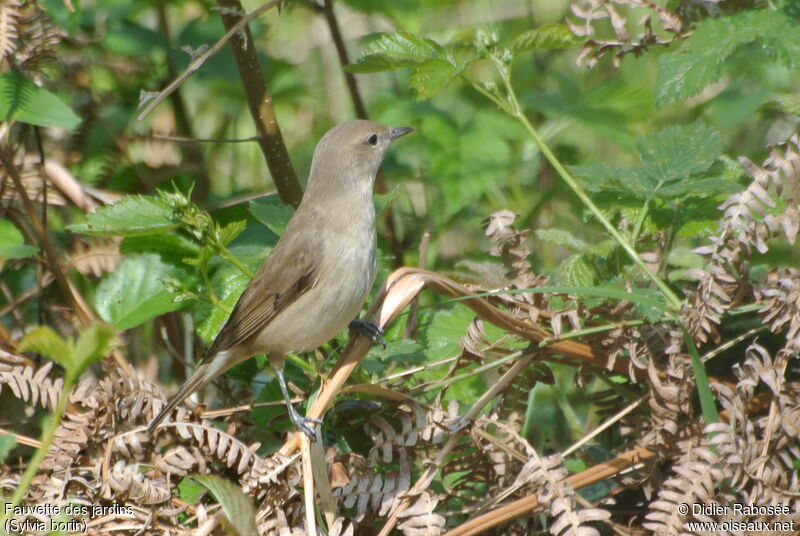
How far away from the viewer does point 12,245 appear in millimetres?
3463

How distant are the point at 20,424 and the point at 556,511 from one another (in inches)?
95.4

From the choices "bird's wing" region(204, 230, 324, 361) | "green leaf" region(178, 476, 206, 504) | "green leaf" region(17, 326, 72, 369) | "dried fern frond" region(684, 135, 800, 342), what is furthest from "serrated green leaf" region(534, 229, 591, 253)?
"green leaf" region(17, 326, 72, 369)

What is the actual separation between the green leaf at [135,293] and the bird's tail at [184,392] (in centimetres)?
27

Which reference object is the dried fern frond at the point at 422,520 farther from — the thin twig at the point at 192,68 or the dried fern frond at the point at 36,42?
the dried fern frond at the point at 36,42

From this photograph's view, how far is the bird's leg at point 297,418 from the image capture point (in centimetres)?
261

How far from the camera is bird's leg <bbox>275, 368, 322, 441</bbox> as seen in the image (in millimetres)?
2607

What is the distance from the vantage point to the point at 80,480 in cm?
281

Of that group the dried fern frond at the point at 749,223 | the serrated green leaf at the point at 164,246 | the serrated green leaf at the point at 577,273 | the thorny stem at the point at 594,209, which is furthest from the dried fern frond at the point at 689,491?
the serrated green leaf at the point at 164,246

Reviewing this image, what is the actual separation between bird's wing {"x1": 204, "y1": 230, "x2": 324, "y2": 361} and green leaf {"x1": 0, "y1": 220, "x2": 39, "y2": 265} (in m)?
0.82

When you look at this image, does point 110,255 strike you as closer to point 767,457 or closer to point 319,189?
point 319,189

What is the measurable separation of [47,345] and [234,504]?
3.69 feet

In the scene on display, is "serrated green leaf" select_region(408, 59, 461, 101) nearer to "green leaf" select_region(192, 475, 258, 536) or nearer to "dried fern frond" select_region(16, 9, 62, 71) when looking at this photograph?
"green leaf" select_region(192, 475, 258, 536)

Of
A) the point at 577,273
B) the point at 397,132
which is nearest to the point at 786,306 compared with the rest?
the point at 577,273

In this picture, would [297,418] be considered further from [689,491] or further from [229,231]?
[689,491]
